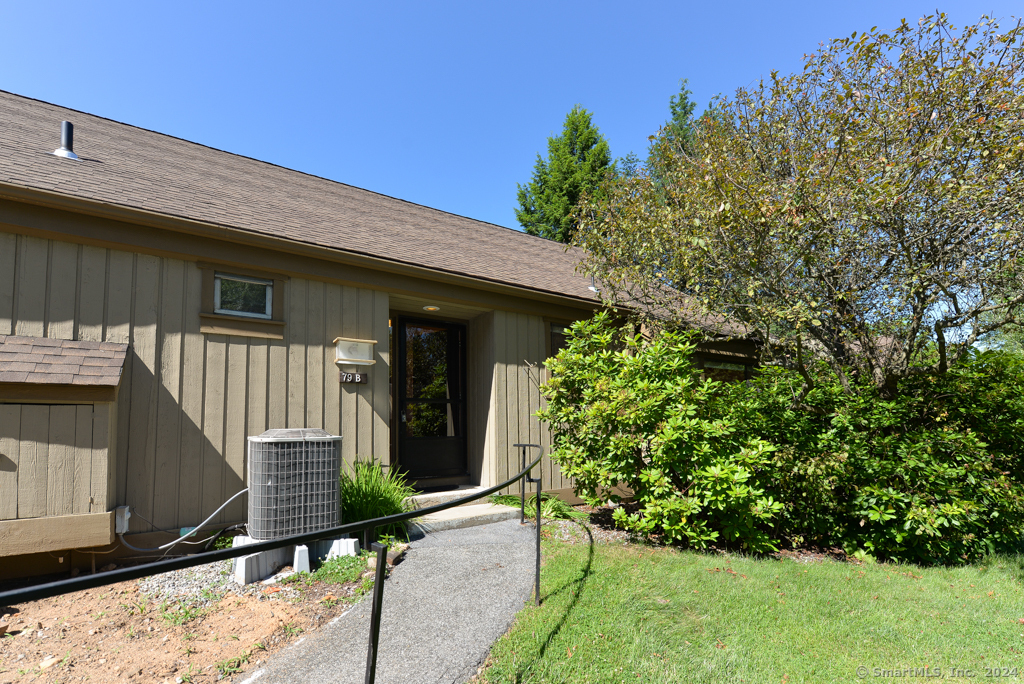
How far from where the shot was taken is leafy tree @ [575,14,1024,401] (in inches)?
194

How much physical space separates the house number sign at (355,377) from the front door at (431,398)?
1.07 m

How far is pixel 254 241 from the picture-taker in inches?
202

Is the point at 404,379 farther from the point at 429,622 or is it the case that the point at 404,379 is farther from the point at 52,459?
the point at 429,622

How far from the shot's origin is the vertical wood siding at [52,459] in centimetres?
365

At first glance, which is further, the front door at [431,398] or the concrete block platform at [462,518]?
the front door at [431,398]

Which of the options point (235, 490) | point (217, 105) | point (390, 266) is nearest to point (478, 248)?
point (390, 266)

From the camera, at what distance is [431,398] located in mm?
7195

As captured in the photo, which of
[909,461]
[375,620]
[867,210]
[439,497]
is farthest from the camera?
[439,497]

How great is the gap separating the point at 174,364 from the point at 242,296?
87cm

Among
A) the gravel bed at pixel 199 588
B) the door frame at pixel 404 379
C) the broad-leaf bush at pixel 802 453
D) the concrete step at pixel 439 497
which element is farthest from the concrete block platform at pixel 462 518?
the gravel bed at pixel 199 588

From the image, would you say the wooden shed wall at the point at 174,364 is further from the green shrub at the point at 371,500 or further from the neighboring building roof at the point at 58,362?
the green shrub at the point at 371,500

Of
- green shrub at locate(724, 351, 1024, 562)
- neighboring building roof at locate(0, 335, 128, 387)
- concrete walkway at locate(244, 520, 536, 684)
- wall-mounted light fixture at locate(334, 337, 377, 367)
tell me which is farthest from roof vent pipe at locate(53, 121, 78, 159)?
green shrub at locate(724, 351, 1024, 562)

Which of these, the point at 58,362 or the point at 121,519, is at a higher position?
the point at 58,362

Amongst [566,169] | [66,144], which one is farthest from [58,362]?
[566,169]
